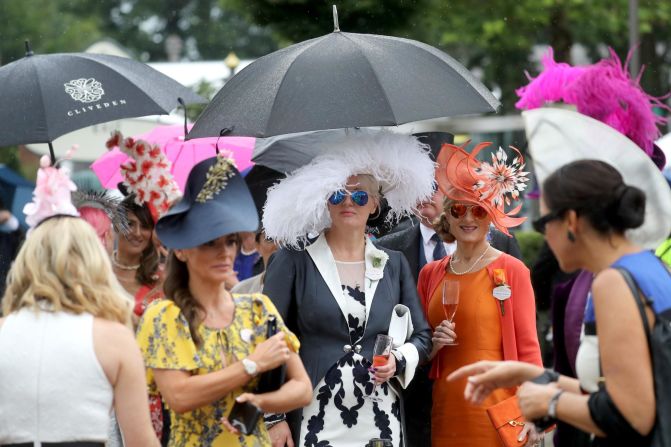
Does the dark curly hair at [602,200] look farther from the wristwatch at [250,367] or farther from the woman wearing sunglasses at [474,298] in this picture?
the woman wearing sunglasses at [474,298]

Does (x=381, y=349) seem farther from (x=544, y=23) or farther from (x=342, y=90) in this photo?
(x=544, y=23)

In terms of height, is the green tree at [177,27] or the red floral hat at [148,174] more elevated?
the red floral hat at [148,174]

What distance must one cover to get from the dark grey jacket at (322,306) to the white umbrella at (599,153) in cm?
164

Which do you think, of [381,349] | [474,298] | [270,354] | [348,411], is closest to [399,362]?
[381,349]

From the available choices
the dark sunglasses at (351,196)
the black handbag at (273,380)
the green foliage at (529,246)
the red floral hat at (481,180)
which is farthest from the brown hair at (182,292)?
the green foliage at (529,246)

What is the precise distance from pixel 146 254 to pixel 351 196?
1.37m

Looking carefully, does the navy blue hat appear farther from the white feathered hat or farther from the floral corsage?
the floral corsage

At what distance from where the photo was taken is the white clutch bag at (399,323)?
5.70 m

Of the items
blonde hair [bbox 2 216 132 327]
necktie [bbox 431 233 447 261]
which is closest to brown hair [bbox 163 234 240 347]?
blonde hair [bbox 2 216 132 327]

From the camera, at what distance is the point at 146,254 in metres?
6.57

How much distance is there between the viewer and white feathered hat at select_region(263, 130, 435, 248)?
5.73 metres

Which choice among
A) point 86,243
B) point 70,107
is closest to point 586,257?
point 86,243

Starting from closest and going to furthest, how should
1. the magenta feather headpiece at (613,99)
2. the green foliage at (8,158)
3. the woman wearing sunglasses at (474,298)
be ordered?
1. the magenta feather headpiece at (613,99)
2. the woman wearing sunglasses at (474,298)
3. the green foliage at (8,158)

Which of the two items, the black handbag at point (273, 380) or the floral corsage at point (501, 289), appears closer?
the black handbag at point (273, 380)
